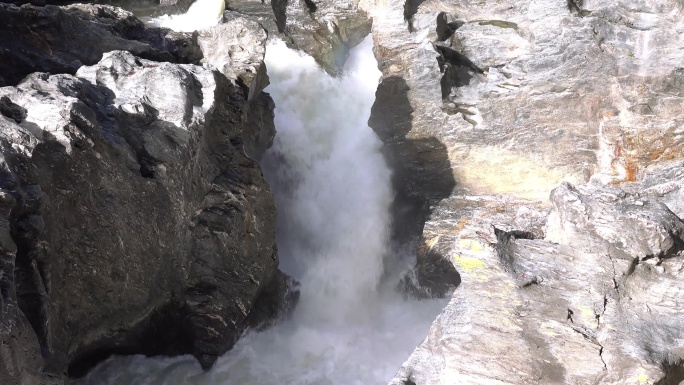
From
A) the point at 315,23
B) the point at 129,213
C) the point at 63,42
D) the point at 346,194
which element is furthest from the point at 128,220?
the point at 315,23

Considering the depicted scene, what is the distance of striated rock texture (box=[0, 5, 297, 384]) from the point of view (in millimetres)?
6488

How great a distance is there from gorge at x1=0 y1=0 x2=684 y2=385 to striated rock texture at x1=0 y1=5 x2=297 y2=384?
3 cm

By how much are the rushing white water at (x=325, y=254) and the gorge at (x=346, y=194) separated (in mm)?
48

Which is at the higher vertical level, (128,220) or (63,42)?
(63,42)

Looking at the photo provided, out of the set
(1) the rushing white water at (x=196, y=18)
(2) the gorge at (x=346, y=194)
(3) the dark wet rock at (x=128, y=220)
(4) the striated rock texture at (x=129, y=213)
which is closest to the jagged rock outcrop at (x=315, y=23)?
(2) the gorge at (x=346, y=194)

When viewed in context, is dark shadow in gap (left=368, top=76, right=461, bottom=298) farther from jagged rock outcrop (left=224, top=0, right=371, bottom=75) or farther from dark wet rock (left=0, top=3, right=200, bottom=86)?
dark wet rock (left=0, top=3, right=200, bottom=86)

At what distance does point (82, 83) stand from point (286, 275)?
4849 mm

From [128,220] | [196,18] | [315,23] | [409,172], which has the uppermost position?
[315,23]

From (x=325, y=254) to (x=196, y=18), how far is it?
796 centimetres

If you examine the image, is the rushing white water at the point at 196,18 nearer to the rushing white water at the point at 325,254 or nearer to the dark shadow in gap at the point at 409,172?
the rushing white water at the point at 325,254

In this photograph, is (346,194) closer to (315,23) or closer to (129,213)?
(315,23)

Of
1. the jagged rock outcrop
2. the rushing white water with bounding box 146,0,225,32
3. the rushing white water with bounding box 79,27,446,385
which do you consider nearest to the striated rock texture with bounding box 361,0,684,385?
the rushing white water with bounding box 79,27,446,385

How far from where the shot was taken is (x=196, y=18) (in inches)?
637

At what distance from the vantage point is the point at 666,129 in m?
11.6
